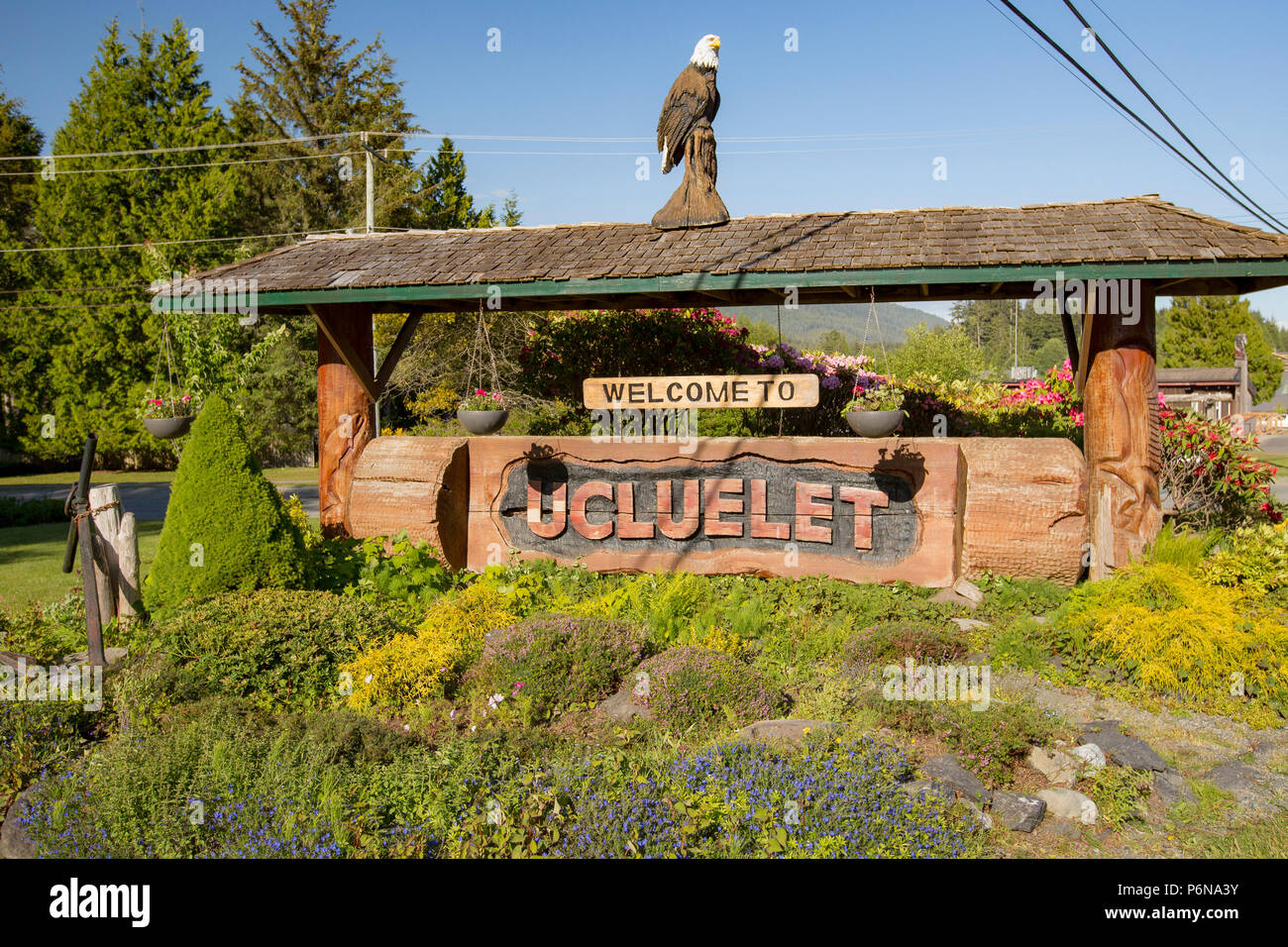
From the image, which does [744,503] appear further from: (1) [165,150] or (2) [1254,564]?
(1) [165,150]

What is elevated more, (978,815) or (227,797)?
(227,797)

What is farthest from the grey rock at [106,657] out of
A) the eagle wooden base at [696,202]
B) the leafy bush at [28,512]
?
Answer: the leafy bush at [28,512]

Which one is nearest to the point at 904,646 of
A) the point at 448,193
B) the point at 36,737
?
the point at 36,737

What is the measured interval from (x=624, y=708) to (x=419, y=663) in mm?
1404

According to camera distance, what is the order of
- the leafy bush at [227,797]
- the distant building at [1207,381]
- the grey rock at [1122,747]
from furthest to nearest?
the distant building at [1207,381] → the grey rock at [1122,747] → the leafy bush at [227,797]

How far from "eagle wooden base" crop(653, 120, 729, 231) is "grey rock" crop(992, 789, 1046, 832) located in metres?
6.26

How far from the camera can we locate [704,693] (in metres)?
5.41

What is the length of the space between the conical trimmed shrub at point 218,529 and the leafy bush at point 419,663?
1.37m

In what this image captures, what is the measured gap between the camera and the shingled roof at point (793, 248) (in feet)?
24.7

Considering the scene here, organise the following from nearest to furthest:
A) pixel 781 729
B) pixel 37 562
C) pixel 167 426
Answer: pixel 781 729
pixel 167 426
pixel 37 562

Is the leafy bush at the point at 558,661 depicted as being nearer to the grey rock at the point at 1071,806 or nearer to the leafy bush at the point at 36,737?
the leafy bush at the point at 36,737

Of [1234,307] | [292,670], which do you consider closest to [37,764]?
[292,670]

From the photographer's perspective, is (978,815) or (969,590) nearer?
(978,815)
